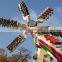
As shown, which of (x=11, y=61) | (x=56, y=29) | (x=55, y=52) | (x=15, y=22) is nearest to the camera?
(x=55, y=52)

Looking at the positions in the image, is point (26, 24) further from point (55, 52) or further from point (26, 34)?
point (55, 52)

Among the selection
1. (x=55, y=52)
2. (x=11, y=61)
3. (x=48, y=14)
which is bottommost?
(x=11, y=61)

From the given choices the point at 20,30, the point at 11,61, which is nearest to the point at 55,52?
the point at 20,30

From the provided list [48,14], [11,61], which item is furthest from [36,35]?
[11,61]

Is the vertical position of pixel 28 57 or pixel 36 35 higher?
pixel 36 35

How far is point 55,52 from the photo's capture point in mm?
40219

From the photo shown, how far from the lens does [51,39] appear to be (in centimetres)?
4372

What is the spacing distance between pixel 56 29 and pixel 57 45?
7.32 meters

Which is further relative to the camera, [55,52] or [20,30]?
[20,30]

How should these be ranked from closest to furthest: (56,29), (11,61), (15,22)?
1. (56,29)
2. (15,22)
3. (11,61)

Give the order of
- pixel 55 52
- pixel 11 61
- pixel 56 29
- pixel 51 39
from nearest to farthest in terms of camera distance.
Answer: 1. pixel 55 52
2. pixel 51 39
3. pixel 56 29
4. pixel 11 61

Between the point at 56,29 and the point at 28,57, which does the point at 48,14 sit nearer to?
the point at 56,29

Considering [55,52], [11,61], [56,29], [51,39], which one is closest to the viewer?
[55,52]

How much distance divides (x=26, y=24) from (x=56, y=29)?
4.05 m
